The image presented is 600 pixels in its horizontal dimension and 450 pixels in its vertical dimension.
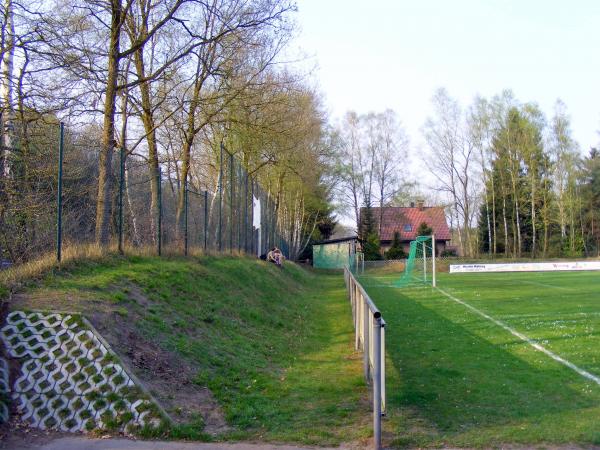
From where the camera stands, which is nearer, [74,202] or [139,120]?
[74,202]

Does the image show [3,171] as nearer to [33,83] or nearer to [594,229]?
[33,83]

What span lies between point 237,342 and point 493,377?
4.48 m

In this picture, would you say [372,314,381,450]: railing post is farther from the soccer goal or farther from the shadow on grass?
the soccer goal

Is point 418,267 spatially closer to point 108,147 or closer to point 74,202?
point 108,147

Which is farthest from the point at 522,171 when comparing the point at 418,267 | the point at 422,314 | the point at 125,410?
the point at 125,410

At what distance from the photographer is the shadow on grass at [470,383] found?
693 cm

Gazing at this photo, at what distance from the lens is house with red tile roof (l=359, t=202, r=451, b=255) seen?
2862 inches

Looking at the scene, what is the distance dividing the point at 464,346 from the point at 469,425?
5.51m

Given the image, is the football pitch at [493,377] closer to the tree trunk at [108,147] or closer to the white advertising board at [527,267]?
the tree trunk at [108,147]

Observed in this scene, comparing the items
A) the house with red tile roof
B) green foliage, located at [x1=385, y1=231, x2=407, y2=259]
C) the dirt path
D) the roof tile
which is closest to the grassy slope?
the dirt path

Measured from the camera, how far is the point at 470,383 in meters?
8.48

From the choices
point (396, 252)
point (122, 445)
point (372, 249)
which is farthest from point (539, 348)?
point (372, 249)

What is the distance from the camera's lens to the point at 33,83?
491 inches

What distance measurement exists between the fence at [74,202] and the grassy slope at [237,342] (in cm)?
100
